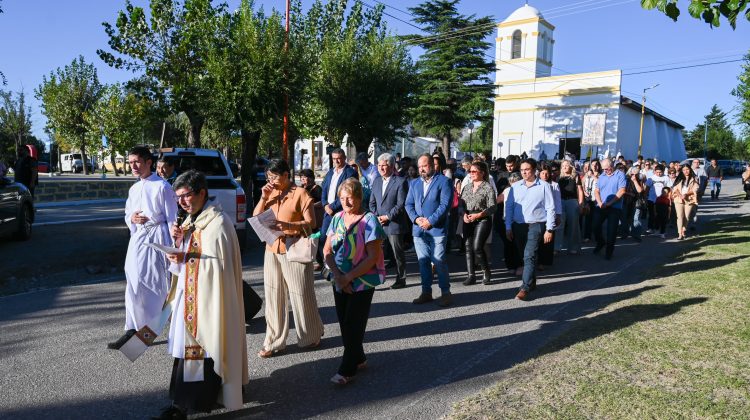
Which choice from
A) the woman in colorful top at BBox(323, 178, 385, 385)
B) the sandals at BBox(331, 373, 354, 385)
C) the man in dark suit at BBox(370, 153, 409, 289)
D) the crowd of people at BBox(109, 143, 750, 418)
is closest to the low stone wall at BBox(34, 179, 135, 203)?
the crowd of people at BBox(109, 143, 750, 418)

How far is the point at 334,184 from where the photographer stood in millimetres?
8359

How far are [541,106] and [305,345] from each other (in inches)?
1959

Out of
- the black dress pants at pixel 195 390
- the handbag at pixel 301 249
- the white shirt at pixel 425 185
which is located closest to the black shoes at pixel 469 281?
the white shirt at pixel 425 185

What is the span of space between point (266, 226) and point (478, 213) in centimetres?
400

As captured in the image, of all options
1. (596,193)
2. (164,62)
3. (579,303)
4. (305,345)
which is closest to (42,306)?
(305,345)

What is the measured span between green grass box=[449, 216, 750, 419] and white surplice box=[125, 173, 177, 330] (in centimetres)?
299

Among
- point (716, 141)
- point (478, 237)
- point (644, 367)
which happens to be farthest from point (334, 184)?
point (716, 141)

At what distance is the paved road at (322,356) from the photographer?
13.4 feet

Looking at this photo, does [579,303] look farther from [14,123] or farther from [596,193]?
[14,123]

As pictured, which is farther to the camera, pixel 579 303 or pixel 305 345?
pixel 579 303

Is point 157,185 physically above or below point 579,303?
above

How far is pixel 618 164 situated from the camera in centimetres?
1173

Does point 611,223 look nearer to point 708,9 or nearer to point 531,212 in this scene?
point 531,212

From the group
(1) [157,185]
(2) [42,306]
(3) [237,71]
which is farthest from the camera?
(3) [237,71]
